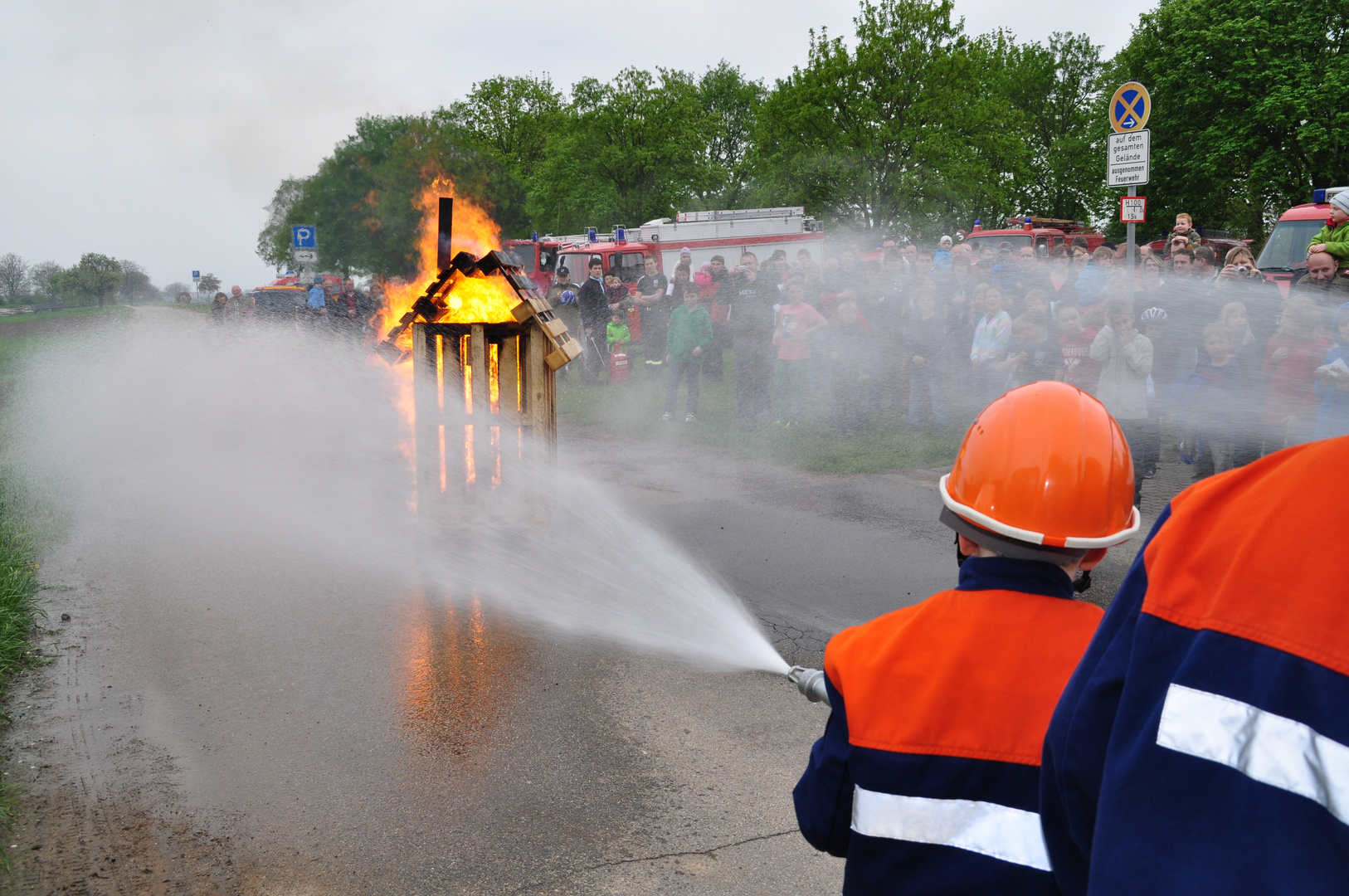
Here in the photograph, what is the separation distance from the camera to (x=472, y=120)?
58.0 meters

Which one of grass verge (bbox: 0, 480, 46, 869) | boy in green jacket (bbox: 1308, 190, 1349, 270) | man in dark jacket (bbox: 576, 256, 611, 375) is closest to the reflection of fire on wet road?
grass verge (bbox: 0, 480, 46, 869)

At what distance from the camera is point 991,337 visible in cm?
1020

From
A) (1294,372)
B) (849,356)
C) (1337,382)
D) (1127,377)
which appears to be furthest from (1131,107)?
(1337,382)

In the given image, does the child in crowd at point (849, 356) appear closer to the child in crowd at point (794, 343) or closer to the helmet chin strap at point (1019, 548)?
the child in crowd at point (794, 343)

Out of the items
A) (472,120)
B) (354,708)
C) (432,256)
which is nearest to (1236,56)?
(432,256)

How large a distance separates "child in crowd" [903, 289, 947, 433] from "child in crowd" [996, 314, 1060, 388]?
101 centimetres

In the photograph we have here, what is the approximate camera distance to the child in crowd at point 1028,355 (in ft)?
31.3

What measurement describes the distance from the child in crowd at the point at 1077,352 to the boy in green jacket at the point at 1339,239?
5.84 feet

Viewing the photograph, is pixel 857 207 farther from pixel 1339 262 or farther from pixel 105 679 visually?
pixel 105 679

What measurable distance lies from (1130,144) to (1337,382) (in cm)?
394

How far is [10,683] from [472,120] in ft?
189

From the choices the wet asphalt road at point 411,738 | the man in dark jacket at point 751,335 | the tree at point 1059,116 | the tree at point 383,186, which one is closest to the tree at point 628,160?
the tree at point 383,186

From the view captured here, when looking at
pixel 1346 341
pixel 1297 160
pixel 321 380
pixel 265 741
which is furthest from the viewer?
pixel 1297 160

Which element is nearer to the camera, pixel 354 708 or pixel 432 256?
pixel 354 708
